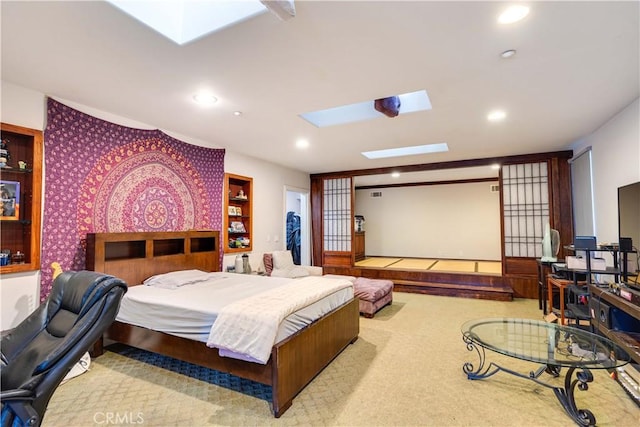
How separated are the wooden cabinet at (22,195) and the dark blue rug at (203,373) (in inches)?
45.3

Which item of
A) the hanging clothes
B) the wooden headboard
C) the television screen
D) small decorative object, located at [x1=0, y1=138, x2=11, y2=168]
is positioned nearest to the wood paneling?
Answer: the hanging clothes

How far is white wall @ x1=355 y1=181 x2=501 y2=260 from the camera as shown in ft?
25.2

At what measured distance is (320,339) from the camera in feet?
8.15

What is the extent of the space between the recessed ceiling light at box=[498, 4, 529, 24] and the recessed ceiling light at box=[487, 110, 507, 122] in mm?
1592

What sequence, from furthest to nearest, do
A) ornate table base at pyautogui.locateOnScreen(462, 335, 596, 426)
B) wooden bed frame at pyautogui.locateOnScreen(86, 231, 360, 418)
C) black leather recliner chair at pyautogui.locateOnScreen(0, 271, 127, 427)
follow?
wooden bed frame at pyautogui.locateOnScreen(86, 231, 360, 418) → ornate table base at pyautogui.locateOnScreen(462, 335, 596, 426) → black leather recliner chair at pyautogui.locateOnScreen(0, 271, 127, 427)

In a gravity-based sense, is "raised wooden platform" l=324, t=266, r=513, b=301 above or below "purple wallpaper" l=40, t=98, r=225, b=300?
A: below

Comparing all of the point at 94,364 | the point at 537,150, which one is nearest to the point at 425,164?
the point at 537,150

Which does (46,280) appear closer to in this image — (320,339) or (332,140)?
(320,339)

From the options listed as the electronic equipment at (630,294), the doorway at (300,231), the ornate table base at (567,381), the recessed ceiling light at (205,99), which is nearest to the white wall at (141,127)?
the doorway at (300,231)

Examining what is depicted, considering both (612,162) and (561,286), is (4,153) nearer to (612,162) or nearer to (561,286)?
(561,286)

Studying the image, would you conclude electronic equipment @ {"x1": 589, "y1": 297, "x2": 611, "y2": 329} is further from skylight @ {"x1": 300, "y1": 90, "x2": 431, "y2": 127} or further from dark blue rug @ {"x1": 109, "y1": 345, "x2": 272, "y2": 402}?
dark blue rug @ {"x1": 109, "y1": 345, "x2": 272, "y2": 402}

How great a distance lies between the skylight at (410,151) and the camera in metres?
4.76

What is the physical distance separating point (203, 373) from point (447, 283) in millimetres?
4492

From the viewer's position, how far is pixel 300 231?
23.2 feet
